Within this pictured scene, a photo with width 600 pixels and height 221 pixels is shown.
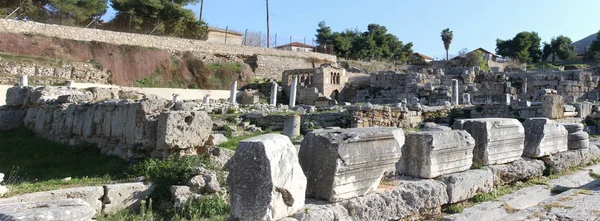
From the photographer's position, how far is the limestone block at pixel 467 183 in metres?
5.24

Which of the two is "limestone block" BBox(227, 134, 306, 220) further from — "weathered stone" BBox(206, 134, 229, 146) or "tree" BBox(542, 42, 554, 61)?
"tree" BBox(542, 42, 554, 61)

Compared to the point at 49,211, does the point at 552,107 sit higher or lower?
higher

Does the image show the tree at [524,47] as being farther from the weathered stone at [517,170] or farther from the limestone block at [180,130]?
the limestone block at [180,130]

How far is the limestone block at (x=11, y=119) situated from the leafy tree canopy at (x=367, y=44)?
48.1 meters

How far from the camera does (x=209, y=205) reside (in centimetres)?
613

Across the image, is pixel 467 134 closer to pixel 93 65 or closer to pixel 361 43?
pixel 93 65

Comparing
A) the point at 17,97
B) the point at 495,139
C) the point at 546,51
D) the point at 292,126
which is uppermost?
the point at 546,51

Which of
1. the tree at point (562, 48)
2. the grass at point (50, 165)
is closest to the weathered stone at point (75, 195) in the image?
the grass at point (50, 165)

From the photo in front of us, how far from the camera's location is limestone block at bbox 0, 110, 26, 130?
13895 millimetres

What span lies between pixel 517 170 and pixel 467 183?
1442mm

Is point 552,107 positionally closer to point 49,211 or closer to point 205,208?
point 205,208

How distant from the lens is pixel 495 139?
619 centimetres

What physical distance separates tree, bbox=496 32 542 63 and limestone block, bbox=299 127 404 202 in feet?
226

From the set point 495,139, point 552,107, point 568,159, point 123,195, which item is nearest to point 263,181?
point 123,195
